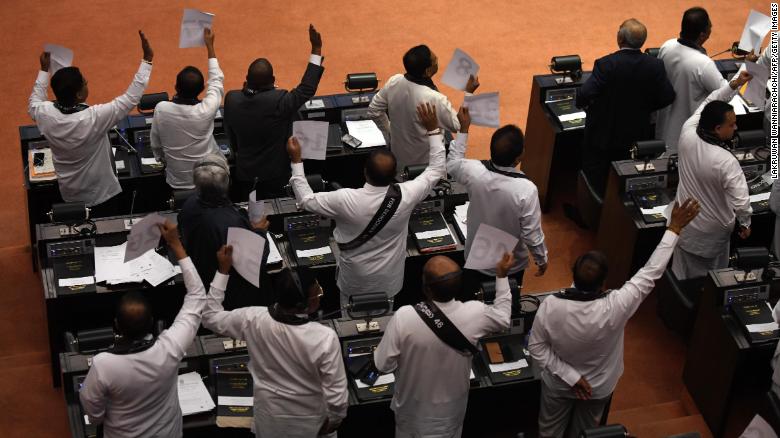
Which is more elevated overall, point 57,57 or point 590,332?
point 57,57

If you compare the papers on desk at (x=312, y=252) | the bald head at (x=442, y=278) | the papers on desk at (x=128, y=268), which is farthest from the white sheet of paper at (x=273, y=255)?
the bald head at (x=442, y=278)

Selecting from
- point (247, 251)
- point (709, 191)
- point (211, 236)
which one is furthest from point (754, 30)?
point (247, 251)

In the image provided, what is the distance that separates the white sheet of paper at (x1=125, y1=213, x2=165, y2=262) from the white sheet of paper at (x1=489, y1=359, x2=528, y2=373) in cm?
193

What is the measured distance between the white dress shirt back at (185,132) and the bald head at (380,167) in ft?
5.61

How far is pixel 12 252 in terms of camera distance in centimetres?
839

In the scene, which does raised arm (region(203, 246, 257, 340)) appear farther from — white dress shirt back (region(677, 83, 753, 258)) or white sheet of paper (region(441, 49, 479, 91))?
white dress shirt back (region(677, 83, 753, 258))

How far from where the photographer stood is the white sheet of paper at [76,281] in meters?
6.73

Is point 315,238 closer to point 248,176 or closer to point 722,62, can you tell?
point 248,176

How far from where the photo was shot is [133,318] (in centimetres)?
505

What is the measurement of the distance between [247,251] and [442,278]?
96 centimetres

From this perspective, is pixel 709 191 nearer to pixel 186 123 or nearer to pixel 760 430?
pixel 760 430

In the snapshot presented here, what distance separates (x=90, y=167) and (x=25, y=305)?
114 cm

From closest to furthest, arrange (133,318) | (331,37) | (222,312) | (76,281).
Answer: (133,318) < (222,312) < (76,281) < (331,37)

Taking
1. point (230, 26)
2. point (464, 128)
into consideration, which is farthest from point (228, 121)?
point (230, 26)
